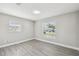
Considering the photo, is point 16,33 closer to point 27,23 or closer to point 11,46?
point 11,46

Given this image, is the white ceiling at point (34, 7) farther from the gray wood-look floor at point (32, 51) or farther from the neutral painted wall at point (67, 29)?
the gray wood-look floor at point (32, 51)

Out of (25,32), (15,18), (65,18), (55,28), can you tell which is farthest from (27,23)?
(65,18)

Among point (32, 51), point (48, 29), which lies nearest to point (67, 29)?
point (48, 29)

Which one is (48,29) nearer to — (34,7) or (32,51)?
(32,51)

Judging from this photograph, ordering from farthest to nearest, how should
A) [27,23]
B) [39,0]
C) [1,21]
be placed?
[27,23] < [1,21] < [39,0]

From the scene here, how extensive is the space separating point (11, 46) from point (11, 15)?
52.6 inches

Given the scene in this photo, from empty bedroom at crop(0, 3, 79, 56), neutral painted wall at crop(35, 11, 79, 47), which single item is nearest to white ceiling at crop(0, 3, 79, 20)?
empty bedroom at crop(0, 3, 79, 56)

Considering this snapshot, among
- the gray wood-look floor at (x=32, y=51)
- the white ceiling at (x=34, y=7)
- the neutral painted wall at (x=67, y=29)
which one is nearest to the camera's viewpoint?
the white ceiling at (x=34, y=7)

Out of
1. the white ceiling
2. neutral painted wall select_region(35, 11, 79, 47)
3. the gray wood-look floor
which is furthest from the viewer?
neutral painted wall select_region(35, 11, 79, 47)

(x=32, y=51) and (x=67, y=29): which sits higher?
(x=67, y=29)

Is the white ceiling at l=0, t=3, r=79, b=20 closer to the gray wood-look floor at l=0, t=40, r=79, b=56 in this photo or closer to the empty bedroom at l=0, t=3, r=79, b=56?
the empty bedroom at l=0, t=3, r=79, b=56

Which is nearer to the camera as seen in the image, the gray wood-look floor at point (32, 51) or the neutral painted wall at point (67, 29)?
the gray wood-look floor at point (32, 51)

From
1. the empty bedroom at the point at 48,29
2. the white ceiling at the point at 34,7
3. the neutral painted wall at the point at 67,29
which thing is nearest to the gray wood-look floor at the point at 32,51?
the empty bedroom at the point at 48,29

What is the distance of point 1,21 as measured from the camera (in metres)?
2.39
